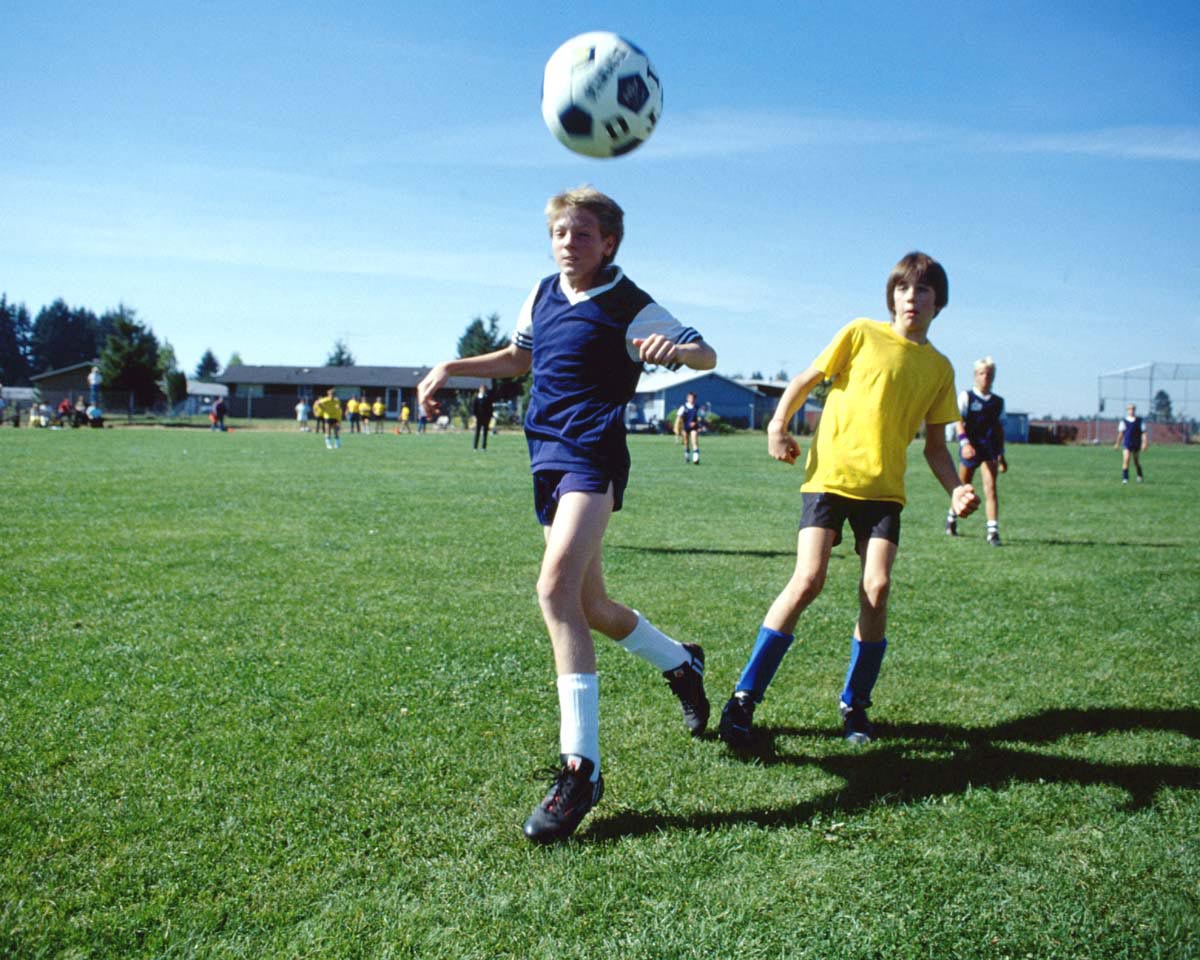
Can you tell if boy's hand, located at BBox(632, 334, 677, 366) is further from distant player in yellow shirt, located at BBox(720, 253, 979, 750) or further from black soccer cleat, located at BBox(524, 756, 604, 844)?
black soccer cleat, located at BBox(524, 756, 604, 844)

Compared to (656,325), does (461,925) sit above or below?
below

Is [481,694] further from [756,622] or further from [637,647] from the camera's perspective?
[756,622]

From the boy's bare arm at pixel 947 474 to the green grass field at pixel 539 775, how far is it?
1.05m

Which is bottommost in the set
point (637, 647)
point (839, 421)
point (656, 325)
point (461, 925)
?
point (461, 925)

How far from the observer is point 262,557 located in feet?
28.2

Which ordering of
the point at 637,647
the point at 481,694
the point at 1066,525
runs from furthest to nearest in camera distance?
the point at 1066,525 → the point at 481,694 → the point at 637,647

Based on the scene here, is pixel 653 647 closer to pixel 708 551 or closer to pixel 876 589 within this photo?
pixel 876 589

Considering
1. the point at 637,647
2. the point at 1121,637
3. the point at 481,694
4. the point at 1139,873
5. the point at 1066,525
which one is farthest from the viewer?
the point at 1066,525

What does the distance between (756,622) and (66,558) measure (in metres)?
6.05

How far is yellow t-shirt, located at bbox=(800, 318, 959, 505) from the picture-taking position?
414 cm

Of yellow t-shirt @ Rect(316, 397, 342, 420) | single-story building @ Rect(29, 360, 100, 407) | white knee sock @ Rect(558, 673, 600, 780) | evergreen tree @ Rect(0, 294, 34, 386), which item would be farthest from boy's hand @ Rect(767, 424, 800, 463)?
evergreen tree @ Rect(0, 294, 34, 386)

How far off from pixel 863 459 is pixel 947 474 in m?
0.56

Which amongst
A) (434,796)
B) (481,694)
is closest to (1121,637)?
(481,694)

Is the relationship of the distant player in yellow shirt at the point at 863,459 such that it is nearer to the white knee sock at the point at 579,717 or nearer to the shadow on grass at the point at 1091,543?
the white knee sock at the point at 579,717
